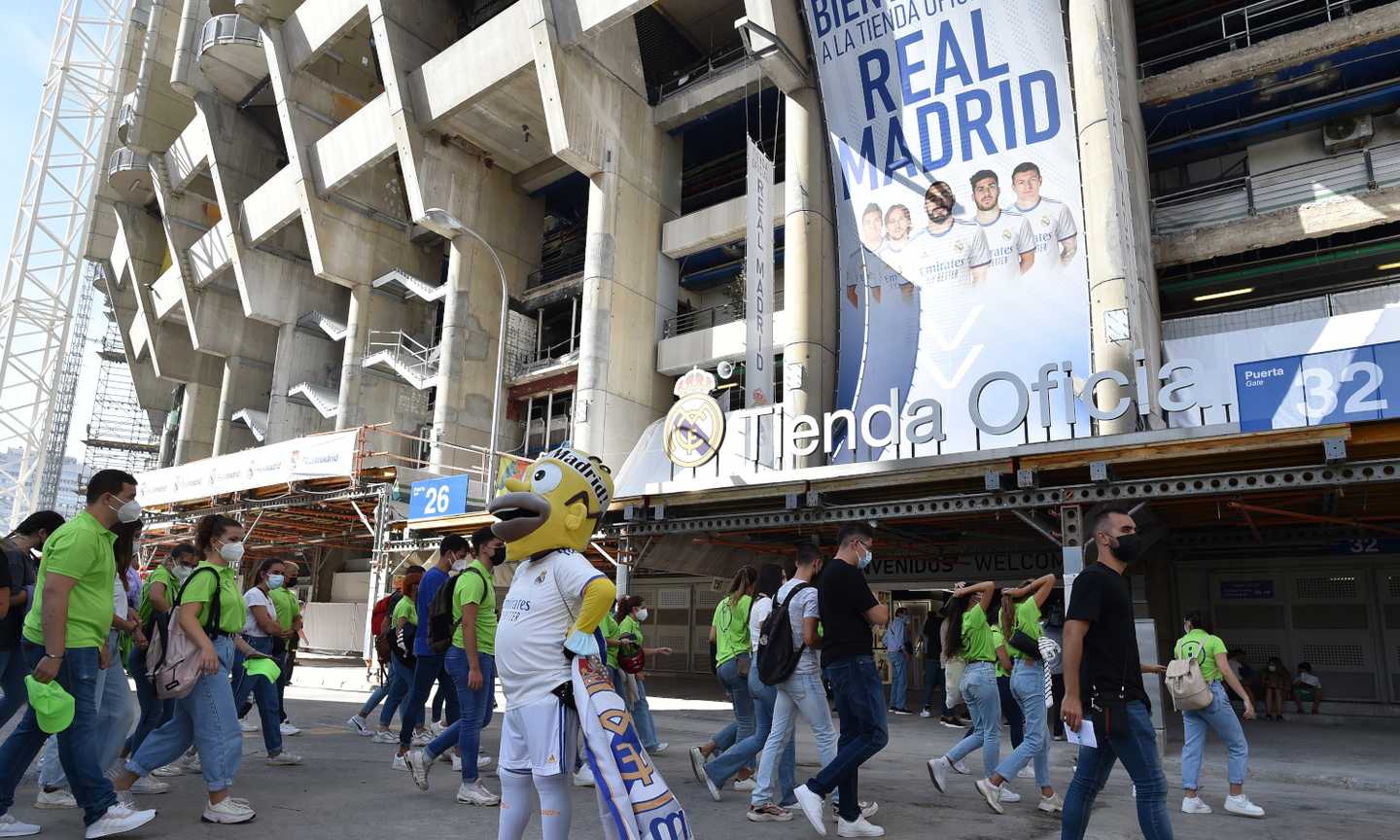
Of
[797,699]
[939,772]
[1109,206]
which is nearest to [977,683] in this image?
[939,772]

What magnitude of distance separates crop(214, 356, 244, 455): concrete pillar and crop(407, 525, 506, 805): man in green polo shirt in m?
34.0

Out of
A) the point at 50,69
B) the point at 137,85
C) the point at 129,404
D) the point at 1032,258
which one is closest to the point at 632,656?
the point at 1032,258

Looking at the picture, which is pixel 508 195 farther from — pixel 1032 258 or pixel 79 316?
pixel 79 316

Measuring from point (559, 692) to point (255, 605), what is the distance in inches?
210

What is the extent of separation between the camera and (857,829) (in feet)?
19.3

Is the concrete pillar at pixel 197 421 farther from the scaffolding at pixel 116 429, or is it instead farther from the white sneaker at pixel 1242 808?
the white sneaker at pixel 1242 808

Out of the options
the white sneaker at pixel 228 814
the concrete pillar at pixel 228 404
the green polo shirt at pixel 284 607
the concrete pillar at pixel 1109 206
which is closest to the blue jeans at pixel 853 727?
the white sneaker at pixel 228 814

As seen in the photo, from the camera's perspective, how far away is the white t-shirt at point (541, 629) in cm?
420

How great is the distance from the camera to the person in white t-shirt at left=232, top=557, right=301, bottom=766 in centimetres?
775

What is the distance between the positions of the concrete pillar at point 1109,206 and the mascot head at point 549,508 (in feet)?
43.8

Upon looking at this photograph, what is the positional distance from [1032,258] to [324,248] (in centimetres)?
2311

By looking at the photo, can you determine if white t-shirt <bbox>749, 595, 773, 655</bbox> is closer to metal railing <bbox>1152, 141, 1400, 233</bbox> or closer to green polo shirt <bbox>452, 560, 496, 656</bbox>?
green polo shirt <bbox>452, 560, 496, 656</bbox>

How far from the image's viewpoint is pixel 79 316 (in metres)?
70.1

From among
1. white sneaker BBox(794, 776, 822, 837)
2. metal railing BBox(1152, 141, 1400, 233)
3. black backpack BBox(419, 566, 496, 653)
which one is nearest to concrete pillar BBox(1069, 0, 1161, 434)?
metal railing BBox(1152, 141, 1400, 233)
